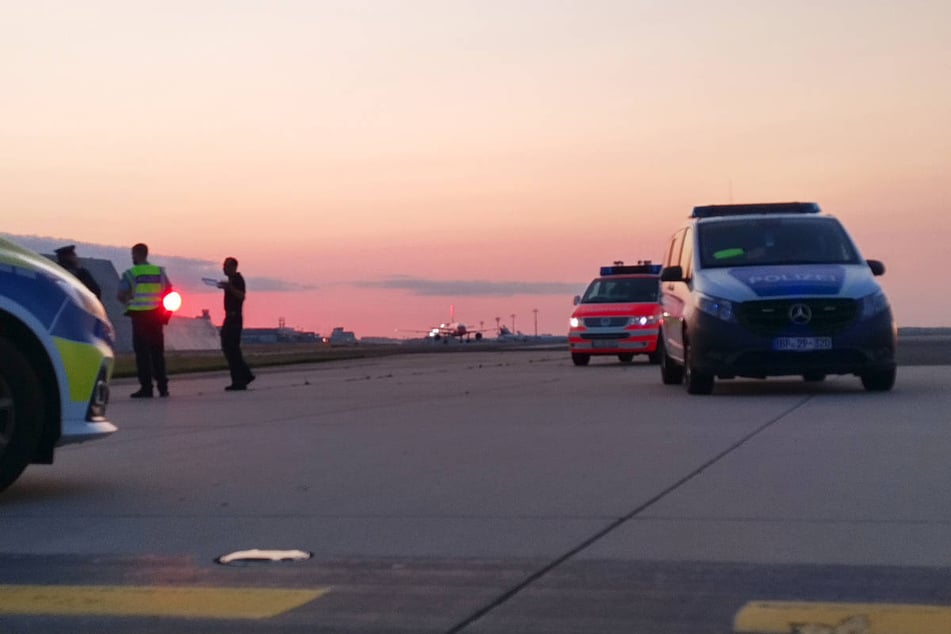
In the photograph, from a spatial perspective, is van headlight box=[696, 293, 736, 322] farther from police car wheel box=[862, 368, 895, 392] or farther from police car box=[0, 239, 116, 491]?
police car box=[0, 239, 116, 491]

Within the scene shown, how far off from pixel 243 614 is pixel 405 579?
68cm

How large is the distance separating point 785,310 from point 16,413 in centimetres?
867

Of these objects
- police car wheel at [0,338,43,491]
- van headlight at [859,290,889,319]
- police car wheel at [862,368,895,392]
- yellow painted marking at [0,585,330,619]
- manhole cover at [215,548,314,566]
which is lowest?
yellow painted marking at [0,585,330,619]

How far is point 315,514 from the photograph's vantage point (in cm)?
673

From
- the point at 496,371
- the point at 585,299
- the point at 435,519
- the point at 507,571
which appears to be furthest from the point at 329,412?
the point at 585,299

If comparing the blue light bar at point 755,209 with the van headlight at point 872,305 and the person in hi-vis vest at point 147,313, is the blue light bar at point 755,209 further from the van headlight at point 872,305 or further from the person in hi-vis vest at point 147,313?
the person in hi-vis vest at point 147,313

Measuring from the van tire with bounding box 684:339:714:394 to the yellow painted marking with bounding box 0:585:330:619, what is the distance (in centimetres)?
994

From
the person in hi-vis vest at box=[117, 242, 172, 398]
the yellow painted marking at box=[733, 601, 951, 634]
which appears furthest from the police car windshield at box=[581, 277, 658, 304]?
the yellow painted marking at box=[733, 601, 951, 634]

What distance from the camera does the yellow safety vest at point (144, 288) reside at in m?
17.5

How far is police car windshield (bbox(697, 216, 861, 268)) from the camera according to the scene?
49.7 feet

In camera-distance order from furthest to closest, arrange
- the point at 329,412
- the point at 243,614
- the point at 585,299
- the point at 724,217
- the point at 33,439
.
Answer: the point at 585,299, the point at 724,217, the point at 329,412, the point at 33,439, the point at 243,614

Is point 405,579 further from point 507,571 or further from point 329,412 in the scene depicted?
point 329,412

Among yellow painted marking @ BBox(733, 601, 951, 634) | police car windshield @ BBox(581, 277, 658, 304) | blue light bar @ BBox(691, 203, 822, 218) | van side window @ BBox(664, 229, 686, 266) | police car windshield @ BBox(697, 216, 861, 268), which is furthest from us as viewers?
police car windshield @ BBox(581, 277, 658, 304)

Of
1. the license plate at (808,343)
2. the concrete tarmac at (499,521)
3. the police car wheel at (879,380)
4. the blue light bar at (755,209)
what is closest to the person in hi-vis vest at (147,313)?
the concrete tarmac at (499,521)
